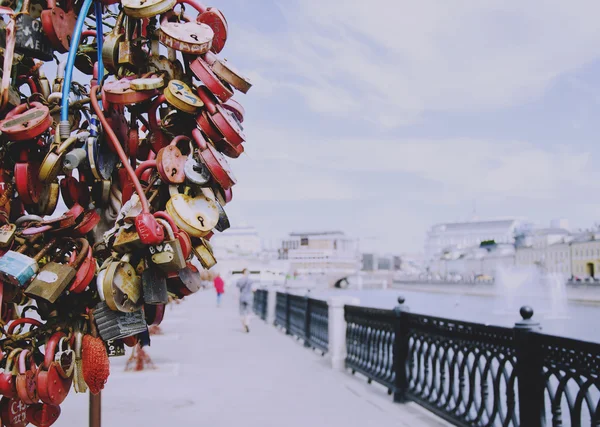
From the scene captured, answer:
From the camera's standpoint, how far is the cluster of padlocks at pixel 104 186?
2066 millimetres

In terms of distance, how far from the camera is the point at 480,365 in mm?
7312

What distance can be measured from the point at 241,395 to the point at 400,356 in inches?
86.1

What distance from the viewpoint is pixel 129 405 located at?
7527 mm

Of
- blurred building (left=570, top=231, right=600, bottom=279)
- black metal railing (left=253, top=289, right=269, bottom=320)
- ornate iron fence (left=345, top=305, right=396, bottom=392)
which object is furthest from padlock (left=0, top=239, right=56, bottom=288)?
blurred building (left=570, top=231, right=600, bottom=279)

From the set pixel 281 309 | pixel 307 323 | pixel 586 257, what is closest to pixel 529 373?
pixel 307 323

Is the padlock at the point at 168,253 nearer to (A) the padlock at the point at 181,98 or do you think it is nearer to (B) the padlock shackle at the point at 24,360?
(A) the padlock at the point at 181,98

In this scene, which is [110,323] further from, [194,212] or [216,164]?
[216,164]

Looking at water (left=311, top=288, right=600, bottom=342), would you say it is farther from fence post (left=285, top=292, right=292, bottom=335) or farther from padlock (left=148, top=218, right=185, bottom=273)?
padlock (left=148, top=218, right=185, bottom=273)

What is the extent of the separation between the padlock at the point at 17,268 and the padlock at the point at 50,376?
9.1 inches

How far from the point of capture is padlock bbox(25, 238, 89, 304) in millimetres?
2010

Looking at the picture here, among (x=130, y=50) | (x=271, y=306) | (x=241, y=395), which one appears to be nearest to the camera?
(x=130, y=50)

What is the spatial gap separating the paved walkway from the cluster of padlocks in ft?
15.3

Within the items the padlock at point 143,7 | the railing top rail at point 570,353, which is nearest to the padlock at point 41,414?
the padlock at point 143,7

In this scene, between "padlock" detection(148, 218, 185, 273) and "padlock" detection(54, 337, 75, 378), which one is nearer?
"padlock" detection(148, 218, 185, 273)
